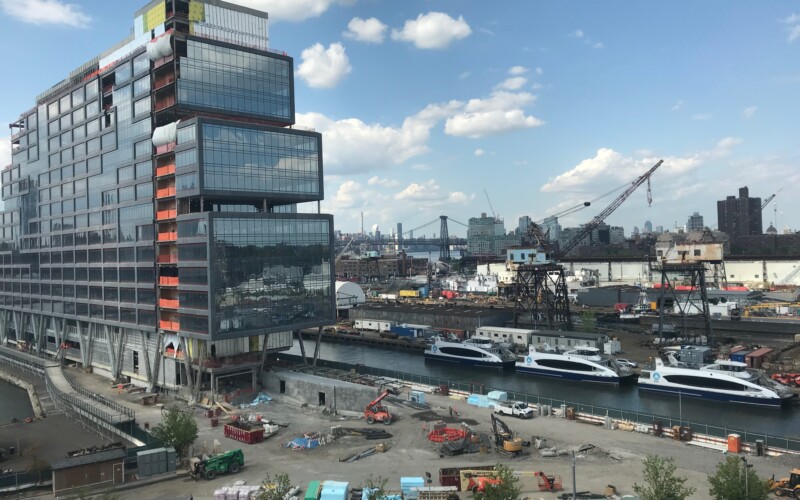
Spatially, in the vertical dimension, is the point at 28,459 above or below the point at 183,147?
below

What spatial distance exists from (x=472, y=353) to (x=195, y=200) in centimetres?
3983

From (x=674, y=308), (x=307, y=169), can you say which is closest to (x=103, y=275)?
(x=307, y=169)

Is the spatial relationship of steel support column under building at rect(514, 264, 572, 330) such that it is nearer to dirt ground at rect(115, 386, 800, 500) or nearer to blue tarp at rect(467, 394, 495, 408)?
blue tarp at rect(467, 394, 495, 408)

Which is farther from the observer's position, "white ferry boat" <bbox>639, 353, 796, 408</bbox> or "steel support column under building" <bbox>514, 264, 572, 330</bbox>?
"steel support column under building" <bbox>514, 264, 572, 330</bbox>

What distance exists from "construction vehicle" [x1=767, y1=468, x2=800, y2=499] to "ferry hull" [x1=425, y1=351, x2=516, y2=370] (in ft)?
146

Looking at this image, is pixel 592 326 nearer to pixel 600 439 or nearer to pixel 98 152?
pixel 600 439

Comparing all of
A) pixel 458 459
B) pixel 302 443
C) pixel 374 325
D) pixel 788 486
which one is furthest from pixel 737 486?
pixel 374 325

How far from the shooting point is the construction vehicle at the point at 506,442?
36625mm

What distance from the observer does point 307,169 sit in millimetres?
59000

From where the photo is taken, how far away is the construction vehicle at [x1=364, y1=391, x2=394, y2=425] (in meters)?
44.8

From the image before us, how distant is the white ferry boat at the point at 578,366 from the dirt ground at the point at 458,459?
2148 centimetres

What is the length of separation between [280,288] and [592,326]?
55.3 meters

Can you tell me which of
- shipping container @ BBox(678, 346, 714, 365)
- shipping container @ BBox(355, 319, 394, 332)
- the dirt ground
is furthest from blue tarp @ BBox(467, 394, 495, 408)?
shipping container @ BBox(355, 319, 394, 332)

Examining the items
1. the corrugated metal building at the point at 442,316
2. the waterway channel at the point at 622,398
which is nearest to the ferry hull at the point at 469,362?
the waterway channel at the point at 622,398
